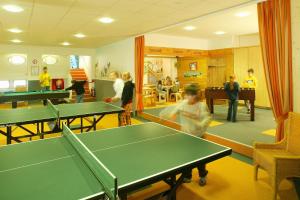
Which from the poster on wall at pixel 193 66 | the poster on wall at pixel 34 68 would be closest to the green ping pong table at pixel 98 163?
the poster on wall at pixel 193 66

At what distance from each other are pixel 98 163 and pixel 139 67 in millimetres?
6157

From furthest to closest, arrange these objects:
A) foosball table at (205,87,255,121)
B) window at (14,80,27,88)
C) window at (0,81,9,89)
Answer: window at (14,80,27,88) < window at (0,81,9,89) < foosball table at (205,87,255,121)

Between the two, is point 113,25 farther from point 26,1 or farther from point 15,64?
point 15,64

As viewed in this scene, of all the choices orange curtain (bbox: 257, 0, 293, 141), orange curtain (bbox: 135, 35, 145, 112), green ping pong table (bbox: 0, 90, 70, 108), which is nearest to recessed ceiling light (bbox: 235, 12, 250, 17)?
orange curtain (bbox: 257, 0, 293, 141)

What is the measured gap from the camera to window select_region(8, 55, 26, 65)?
10828 millimetres

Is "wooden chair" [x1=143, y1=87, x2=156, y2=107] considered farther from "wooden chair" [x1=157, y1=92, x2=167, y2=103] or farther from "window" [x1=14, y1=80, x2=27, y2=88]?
"window" [x1=14, y1=80, x2=27, y2=88]

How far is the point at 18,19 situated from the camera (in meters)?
5.27

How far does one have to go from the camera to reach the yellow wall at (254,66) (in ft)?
28.5

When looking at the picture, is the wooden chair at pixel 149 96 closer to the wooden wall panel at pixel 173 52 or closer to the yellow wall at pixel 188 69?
the yellow wall at pixel 188 69

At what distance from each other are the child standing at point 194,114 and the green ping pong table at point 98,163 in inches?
14.0

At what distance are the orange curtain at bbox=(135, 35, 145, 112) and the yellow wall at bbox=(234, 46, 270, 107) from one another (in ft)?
13.9

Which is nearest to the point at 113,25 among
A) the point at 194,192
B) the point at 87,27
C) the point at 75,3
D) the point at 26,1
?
the point at 87,27

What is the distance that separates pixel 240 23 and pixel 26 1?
568 centimetres

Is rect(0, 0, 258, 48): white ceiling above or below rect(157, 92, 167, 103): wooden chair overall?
above
